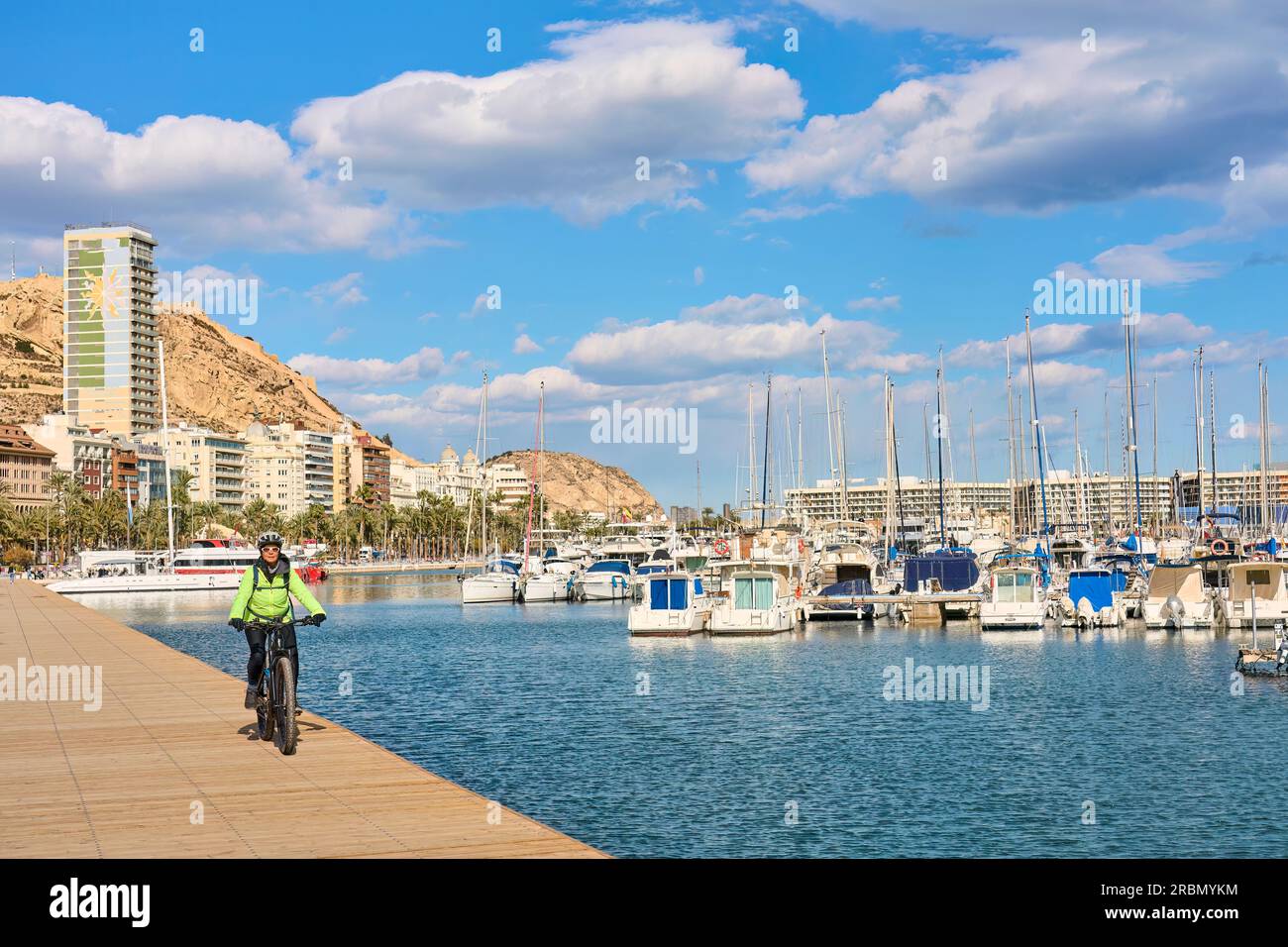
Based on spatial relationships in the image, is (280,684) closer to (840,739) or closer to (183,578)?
(840,739)

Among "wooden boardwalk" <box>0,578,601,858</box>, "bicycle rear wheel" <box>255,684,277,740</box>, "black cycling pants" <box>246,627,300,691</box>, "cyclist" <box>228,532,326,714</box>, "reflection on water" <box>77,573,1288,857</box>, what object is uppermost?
"cyclist" <box>228,532,326,714</box>

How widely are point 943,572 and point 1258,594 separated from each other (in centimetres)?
1658

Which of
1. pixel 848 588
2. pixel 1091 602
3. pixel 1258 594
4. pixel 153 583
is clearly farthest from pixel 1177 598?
pixel 153 583

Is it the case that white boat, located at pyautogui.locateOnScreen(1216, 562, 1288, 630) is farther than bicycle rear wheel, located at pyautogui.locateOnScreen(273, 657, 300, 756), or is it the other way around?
white boat, located at pyautogui.locateOnScreen(1216, 562, 1288, 630)

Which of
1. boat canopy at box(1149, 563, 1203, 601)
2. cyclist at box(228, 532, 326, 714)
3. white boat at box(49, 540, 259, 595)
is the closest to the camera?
cyclist at box(228, 532, 326, 714)

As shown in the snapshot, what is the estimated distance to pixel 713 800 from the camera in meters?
24.3

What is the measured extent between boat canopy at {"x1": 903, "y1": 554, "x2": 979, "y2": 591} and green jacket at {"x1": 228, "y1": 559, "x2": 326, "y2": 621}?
58.1 m

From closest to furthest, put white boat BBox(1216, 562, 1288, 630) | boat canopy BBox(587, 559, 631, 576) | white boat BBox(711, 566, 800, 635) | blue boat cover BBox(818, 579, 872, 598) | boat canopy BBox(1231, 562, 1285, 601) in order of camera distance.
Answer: white boat BBox(1216, 562, 1288, 630) < boat canopy BBox(1231, 562, 1285, 601) < white boat BBox(711, 566, 800, 635) < blue boat cover BBox(818, 579, 872, 598) < boat canopy BBox(587, 559, 631, 576)

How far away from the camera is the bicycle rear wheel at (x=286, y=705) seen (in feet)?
58.9

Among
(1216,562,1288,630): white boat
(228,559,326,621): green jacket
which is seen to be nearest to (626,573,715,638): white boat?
(1216,562,1288,630): white boat

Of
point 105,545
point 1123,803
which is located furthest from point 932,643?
point 105,545

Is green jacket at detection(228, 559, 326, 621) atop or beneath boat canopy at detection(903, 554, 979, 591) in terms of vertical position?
atop

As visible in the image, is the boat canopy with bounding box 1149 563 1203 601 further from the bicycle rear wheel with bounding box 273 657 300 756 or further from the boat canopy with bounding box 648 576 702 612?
the bicycle rear wheel with bounding box 273 657 300 756

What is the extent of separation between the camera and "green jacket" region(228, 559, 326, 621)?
1795 cm
